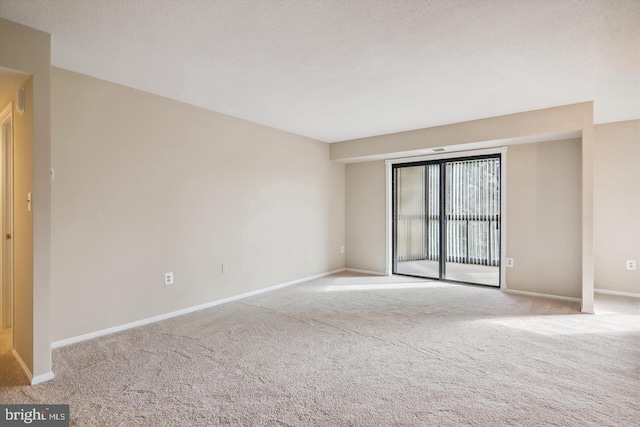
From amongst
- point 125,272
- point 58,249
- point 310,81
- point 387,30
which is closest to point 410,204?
point 310,81

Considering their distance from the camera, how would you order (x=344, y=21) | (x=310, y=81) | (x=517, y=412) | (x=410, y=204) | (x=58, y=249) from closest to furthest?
(x=517, y=412) < (x=344, y=21) < (x=58, y=249) < (x=310, y=81) < (x=410, y=204)

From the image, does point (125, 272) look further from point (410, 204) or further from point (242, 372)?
point (410, 204)

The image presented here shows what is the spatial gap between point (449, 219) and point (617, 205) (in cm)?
216

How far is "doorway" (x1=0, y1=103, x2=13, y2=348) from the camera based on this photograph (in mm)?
3072

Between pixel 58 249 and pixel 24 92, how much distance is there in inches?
49.5

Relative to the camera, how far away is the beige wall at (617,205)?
14.9ft

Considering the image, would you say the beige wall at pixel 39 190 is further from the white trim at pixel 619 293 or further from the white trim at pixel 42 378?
A: the white trim at pixel 619 293

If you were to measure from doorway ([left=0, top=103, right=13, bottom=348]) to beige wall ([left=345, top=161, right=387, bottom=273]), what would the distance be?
479cm

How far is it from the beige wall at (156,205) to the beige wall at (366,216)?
135 cm

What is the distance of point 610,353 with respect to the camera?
109 inches

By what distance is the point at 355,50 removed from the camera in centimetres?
258

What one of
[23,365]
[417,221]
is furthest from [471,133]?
[23,365]

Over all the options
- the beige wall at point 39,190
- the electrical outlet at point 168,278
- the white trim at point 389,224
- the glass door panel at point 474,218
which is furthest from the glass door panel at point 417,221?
the beige wall at point 39,190

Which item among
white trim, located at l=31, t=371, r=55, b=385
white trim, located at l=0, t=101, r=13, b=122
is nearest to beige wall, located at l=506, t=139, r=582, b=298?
white trim, located at l=31, t=371, r=55, b=385
